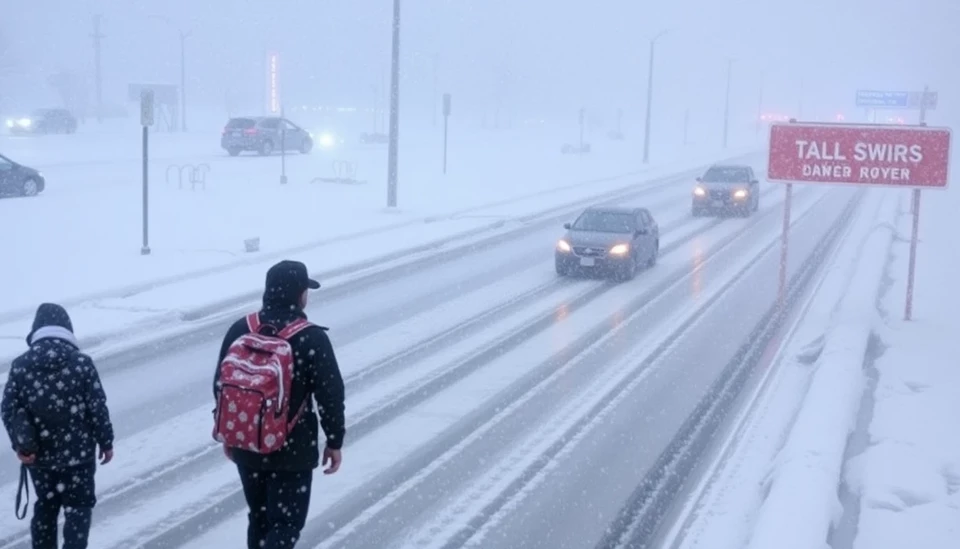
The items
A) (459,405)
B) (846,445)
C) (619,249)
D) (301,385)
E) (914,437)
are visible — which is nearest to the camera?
(301,385)

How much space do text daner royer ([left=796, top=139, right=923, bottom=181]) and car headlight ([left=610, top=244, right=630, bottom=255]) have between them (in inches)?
168

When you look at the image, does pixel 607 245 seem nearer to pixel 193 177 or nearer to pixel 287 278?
pixel 287 278

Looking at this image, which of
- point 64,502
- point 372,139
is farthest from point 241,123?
point 64,502

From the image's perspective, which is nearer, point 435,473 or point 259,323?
point 259,323

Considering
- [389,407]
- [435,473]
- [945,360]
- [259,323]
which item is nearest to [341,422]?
[259,323]

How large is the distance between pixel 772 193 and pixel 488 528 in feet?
124

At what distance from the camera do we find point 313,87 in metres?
166

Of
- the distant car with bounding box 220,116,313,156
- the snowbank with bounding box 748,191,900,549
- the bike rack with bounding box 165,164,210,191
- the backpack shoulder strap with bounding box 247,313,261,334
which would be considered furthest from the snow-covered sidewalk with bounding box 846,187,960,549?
the distant car with bounding box 220,116,313,156

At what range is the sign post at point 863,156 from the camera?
1641 centimetres

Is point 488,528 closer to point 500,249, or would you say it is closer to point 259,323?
point 259,323

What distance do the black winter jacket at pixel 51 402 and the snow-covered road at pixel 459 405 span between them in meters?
1.68

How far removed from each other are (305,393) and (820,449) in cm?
553

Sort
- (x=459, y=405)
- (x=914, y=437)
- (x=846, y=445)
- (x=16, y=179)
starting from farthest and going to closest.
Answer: (x=16, y=179)
(x=459, y=405)
(x=914, y=437)
(x=846, y=445)

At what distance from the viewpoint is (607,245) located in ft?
66.8
